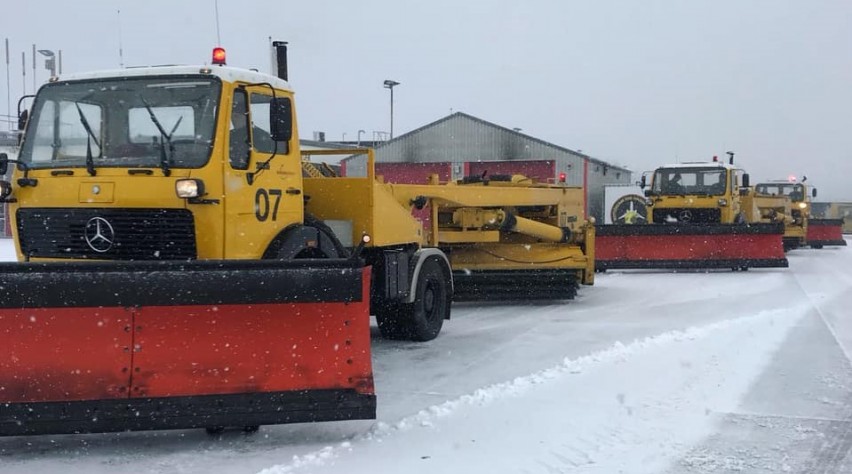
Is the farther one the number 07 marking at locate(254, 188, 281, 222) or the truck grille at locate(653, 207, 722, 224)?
the truck grille at locate(653, 207, 722, 224)

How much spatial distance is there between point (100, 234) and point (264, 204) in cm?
123

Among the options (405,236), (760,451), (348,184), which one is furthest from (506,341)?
(760,451)

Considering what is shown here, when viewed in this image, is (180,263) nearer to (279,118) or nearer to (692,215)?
(279,118)

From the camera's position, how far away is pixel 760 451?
17.4 ft

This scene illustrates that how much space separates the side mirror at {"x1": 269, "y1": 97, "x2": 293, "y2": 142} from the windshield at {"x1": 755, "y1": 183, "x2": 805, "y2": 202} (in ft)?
85.7

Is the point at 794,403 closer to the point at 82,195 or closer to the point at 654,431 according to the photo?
the point at 654,431

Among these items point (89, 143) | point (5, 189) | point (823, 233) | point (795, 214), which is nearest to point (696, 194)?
point (795, 214)

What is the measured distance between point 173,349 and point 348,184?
312 centimetres

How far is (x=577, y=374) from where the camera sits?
24.6ft

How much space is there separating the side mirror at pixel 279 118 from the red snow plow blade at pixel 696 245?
12.7 metres

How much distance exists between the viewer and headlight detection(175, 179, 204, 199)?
6.03 m

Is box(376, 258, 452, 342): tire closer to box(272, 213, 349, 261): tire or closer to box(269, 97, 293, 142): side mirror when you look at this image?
box(272, 213, 349, 261): tire

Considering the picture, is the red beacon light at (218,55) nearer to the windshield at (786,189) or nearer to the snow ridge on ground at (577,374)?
the snow ridge on ground at (577,374)

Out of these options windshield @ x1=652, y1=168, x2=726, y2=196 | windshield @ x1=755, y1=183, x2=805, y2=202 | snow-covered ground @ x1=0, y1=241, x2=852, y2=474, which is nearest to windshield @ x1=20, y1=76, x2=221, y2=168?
snow-covered ground @ x1=0, y1=241, x2=852, y2=474
